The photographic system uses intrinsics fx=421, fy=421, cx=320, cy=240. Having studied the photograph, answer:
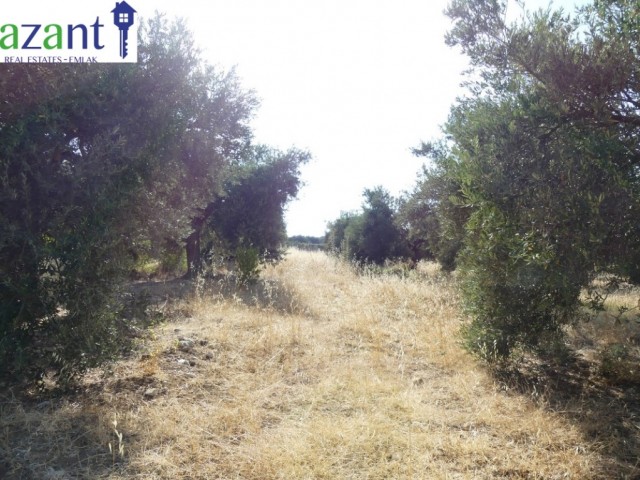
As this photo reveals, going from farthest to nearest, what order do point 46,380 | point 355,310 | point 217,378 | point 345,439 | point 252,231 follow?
point 252,231, point 355,310, point 217,378, point 46,380, point 345,439

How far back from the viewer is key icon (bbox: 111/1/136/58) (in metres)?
5.76

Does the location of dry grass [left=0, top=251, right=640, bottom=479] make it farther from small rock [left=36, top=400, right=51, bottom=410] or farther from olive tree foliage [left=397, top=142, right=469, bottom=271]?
olive tree foliage [left=397, top=142, right=469, bottom=271]

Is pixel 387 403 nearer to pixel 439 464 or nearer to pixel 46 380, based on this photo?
pixel 439 464

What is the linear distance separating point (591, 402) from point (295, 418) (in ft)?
10.5

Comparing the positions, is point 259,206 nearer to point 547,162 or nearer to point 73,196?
point 73,196

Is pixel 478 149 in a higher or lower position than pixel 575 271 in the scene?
higher

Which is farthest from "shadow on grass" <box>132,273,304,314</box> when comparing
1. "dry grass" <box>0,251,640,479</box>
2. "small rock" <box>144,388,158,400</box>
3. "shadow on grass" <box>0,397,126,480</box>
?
"shadow on grass" <box>0,397,126,480</box>

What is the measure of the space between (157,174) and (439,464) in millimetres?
4111

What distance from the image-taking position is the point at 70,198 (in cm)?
409

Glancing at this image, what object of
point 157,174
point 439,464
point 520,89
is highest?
point 520,89

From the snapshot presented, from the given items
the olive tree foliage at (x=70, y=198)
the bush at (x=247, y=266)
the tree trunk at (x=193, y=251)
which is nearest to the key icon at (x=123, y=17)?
the olive tree foliage at (x=70, y=198)

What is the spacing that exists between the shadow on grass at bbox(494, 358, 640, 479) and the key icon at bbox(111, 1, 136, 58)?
21.8 ft

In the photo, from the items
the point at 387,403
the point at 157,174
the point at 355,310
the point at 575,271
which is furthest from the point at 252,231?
the point at 575,271

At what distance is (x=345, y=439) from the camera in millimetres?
3604
